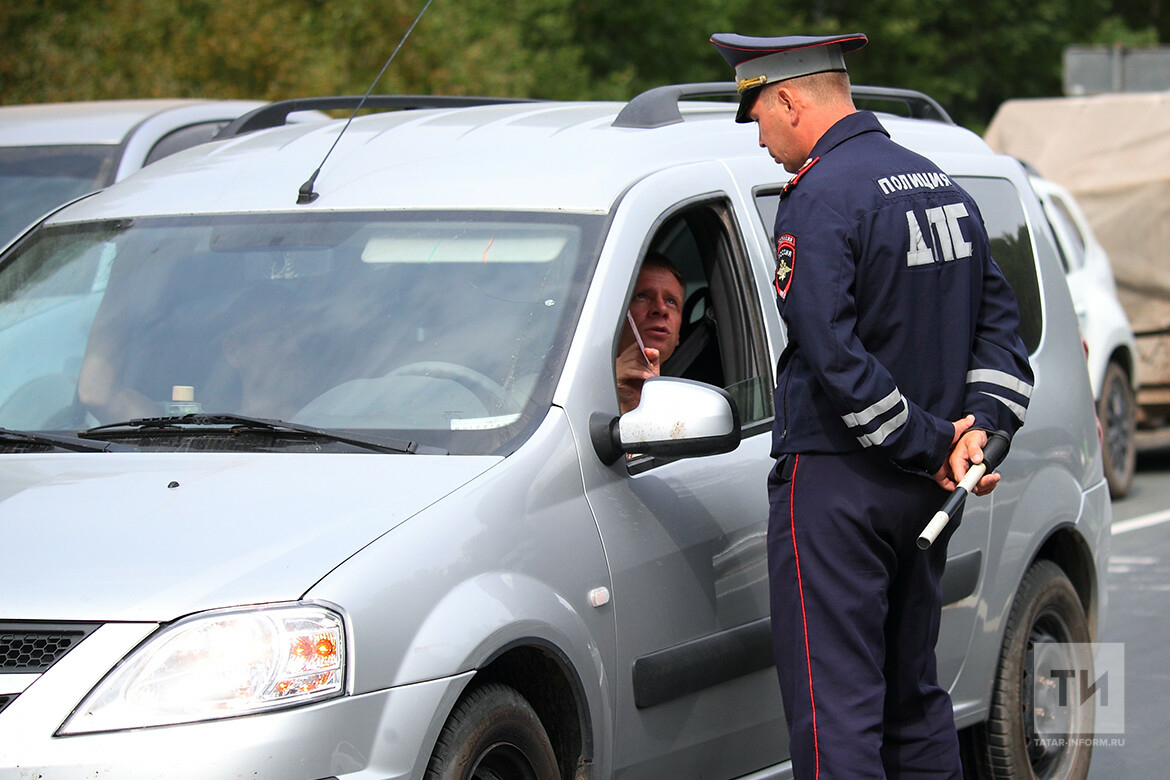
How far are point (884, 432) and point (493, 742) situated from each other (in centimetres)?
98

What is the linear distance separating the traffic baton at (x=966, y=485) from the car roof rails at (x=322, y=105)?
198 cm

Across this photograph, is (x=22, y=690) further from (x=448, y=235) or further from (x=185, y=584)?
(x=448, y=235)

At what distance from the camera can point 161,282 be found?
3.87 m

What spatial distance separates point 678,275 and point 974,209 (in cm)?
99

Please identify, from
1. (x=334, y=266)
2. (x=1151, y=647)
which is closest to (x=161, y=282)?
(x=334, y=266)

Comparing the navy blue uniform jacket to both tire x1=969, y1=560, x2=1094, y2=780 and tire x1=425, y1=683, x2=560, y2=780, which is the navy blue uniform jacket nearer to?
tire x1=425, y1=683, x2=560, y2=780

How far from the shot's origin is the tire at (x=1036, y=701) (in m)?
4.60

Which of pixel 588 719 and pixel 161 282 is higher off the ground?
pixel 161 282

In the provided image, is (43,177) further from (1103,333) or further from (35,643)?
(1103,333)

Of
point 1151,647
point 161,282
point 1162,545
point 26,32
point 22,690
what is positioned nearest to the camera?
point 22,690

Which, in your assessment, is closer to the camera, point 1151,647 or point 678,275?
point 678,275

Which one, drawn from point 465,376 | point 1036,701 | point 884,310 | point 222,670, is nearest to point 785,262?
point 884,310

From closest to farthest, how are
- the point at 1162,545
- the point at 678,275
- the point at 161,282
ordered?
the point at 161,282 < the point at 678,275 < the point at 1162,545

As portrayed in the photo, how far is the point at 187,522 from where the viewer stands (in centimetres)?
293
